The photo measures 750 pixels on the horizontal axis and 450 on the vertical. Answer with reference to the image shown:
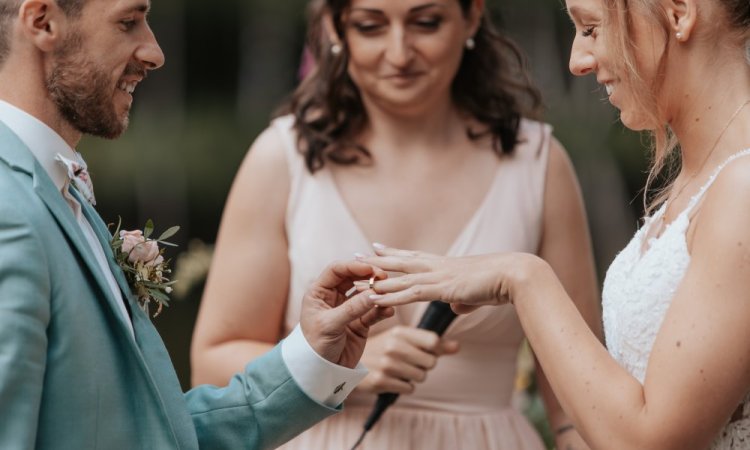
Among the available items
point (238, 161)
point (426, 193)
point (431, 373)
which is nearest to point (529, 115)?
point (426, 193)

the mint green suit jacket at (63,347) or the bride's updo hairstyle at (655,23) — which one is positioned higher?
the bride's updo hairstyle at (655,23)

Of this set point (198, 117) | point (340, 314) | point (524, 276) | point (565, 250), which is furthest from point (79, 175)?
point (198, 117)

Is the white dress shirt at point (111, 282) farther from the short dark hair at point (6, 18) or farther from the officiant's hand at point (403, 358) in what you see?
the officiant's hand at point (403, 358)

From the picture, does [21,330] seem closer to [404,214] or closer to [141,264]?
[141,264]

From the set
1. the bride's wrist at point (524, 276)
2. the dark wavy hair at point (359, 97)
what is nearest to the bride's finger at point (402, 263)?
the bride's wrist at point (524, 276)

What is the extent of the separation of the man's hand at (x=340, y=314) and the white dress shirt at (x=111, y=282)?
0.03m

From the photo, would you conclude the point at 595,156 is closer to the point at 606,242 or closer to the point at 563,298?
the point at 606,242

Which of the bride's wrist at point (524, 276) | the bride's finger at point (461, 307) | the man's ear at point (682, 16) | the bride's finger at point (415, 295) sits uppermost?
the man's ear at point (682, 16)

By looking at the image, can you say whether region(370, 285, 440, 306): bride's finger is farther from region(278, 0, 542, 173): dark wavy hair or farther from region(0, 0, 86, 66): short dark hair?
region(278, 0, 542, 173): dark wavy hair

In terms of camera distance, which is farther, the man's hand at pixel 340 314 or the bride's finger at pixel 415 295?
the man's hand at pixel 340 314

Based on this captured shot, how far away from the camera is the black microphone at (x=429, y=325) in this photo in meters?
3.17

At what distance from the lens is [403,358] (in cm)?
311

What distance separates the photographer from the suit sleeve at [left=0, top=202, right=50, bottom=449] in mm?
1948

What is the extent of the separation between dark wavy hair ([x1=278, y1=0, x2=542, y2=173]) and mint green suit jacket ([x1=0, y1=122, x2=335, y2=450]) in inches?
48.9
